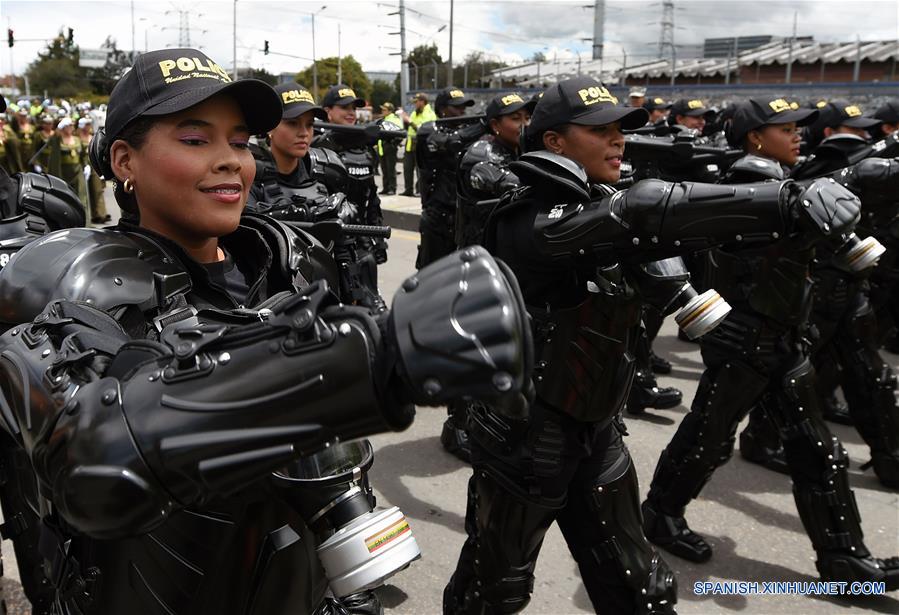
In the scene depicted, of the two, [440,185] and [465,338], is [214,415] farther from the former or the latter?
[440,185]

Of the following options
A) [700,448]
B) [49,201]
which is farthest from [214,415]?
[700,448]

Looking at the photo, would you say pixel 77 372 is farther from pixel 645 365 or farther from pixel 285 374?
pixel 645 365

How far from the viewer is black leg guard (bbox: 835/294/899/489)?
15.8ft

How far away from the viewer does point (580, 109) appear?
10.1 feet

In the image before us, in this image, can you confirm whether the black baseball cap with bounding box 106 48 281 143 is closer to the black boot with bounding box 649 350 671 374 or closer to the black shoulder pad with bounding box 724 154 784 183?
the black shoulder pad with bounding box 724 154 784 183

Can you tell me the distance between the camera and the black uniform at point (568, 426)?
8.77 feet

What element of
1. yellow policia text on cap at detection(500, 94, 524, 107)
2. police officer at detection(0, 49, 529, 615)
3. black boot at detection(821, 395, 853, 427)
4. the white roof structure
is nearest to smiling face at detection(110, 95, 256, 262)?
police officer at detection(0, 49, 529, 615)

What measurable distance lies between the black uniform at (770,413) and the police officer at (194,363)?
266cm

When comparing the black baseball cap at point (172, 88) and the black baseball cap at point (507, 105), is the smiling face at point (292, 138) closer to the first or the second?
the black baseball cap at point (507, 105)

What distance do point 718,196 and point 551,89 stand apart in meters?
1.09

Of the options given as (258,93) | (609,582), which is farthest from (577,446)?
(258,93)

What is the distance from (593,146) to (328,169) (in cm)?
291

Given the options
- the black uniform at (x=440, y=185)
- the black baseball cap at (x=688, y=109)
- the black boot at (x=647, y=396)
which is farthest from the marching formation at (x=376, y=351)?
the black baseball cap at (x=688, y=109)

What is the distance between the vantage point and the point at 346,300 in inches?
156
